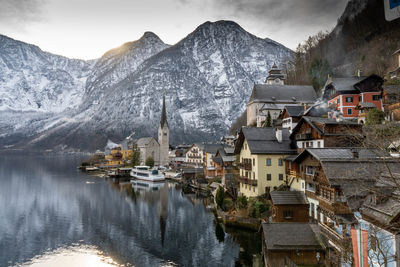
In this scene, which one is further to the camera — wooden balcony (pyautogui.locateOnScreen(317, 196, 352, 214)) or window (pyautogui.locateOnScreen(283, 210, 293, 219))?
window (pyautogui.locateOnScreen(283, 210, 293, 219))

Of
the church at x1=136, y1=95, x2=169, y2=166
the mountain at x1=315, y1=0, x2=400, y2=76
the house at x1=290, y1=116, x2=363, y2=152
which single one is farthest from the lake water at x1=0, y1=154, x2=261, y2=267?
the church at x1=136, y1=95, x2=169, y2=166

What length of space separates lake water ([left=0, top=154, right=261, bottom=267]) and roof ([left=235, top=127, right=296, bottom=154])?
411 inches

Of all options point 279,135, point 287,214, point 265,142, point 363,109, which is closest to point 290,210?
point 287,214

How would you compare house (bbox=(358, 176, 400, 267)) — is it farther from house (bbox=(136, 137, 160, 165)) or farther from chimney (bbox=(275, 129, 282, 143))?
house (bbox=(136, 137, 160, 165))

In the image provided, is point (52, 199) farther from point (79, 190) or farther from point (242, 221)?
point (242, 221)

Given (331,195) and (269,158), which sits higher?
(269,158)

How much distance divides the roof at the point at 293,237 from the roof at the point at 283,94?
5760cm

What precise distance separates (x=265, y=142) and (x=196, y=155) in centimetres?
6079

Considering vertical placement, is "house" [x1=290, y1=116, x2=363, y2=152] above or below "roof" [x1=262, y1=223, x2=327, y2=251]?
above

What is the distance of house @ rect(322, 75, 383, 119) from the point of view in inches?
1898

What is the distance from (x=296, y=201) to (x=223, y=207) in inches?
565

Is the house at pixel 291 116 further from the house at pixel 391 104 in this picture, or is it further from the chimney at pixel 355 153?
the chimney at pixel 355 153

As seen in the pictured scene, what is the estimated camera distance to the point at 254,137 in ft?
127

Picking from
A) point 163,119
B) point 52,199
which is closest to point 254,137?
point 52,199
